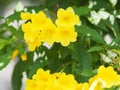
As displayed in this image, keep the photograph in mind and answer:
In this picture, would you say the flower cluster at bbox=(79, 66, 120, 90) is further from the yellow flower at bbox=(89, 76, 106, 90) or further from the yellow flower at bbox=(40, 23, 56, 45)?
the yellow flower at bbox=(40, 23, 56, 45)

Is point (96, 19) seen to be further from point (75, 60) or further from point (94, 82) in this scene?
point (94, 82)

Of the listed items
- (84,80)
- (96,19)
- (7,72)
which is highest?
(7,72)

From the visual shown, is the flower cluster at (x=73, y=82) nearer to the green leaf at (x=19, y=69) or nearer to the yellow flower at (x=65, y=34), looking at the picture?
the yellow flower at (x=65, y=34)

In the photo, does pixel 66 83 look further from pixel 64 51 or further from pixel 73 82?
pixel 64 51

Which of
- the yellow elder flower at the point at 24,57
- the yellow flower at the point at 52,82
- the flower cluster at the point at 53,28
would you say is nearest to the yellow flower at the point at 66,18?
the flower cluster at the point at 53,28

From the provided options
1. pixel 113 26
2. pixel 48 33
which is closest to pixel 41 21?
pixel 48 33

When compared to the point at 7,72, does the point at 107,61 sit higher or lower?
lower

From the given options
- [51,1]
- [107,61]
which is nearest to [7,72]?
[51,1]
